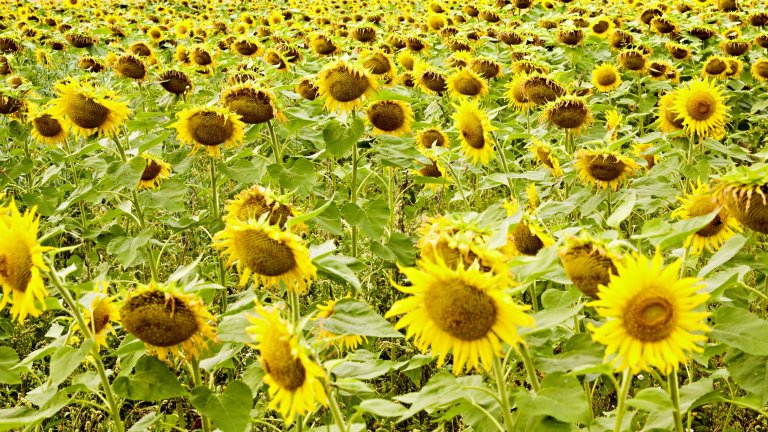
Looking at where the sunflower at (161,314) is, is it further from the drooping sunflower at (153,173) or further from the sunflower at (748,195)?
the drooping sunflower at (153,173)

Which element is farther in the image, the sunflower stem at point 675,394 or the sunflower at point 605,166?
the sunflower at point 605,166

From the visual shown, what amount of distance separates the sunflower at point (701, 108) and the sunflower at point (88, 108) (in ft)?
6.86

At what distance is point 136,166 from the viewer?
7.64 feet

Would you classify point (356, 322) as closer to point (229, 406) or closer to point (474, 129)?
point (229, 406)

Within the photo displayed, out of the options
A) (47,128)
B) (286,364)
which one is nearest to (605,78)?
(47,128)

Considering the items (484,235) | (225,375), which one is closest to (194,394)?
(484,235)

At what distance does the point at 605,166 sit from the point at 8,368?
1.81 m

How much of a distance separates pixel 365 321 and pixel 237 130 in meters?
1.16

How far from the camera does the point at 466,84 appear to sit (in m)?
3.22

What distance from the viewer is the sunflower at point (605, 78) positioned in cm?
383

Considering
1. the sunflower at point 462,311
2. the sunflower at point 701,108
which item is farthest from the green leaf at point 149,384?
the sunflower at point 701,108

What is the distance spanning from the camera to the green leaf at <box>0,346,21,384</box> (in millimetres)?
1566

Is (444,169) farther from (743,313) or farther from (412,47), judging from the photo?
(412,47)

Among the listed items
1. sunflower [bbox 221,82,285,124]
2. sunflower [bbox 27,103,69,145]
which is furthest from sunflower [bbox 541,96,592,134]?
sunflower [bbox 27,103,69,145]
